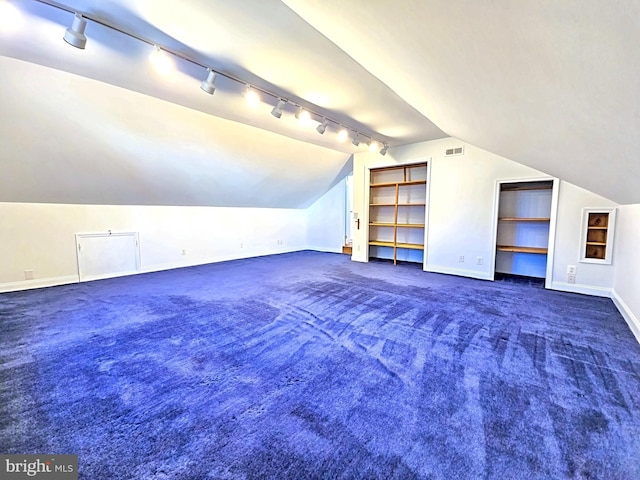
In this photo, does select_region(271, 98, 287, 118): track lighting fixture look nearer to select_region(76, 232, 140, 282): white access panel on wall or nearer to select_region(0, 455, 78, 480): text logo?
select_region(0, 455, 78, 480): text logo

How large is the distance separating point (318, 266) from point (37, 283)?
4518mm

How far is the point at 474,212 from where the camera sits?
4.73 m

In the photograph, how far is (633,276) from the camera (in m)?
2.85

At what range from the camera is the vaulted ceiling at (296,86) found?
107 cm

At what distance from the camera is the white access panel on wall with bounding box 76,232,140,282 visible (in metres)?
4.50

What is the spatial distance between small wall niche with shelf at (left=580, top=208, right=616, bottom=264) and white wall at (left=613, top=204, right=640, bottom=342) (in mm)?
82

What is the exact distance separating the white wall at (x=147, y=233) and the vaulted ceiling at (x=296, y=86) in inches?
11.2

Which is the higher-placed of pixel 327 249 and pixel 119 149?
pixel 119 149

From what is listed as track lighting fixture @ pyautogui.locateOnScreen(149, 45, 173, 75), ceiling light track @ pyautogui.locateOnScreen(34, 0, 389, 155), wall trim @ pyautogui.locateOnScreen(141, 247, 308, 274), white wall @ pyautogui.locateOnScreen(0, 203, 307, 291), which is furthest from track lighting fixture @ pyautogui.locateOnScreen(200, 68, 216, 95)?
wall trim @ pyautogui.locateOnScreen(141, 247, 308, 274)

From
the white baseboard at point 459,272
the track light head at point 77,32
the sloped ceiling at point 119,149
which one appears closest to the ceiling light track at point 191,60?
the track light head at point 77,32

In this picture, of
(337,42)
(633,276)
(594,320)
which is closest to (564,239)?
(633,276)

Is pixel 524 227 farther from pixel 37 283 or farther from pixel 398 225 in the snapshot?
pixel 37 283

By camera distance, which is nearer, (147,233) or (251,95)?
(251,95)

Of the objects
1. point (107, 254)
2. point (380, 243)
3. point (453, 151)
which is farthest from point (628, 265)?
point (107, 254)
